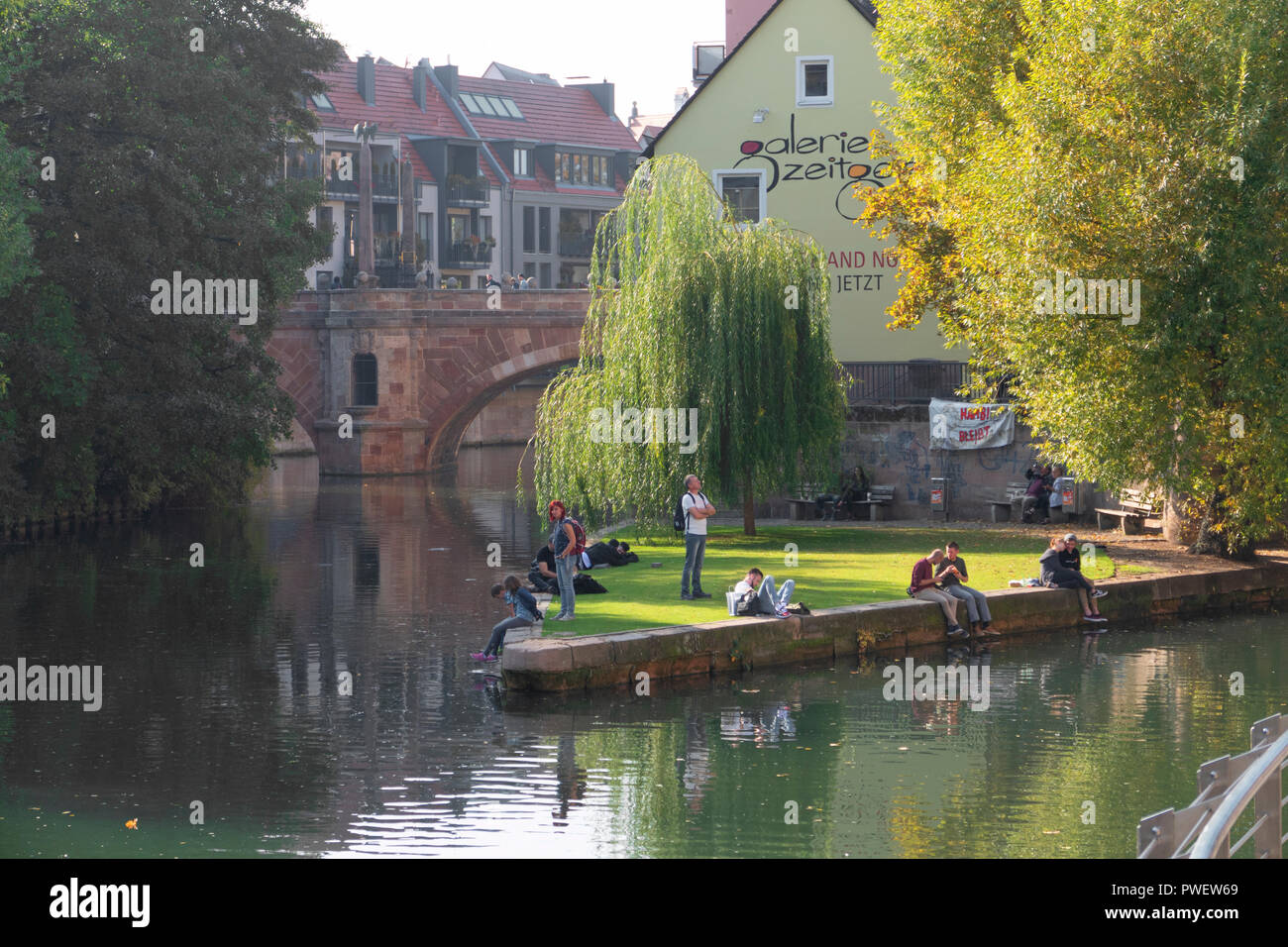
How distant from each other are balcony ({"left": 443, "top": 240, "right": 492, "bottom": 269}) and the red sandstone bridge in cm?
2224

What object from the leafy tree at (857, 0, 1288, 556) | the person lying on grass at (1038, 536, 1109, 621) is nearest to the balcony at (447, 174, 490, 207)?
the leafy tree at (857, 0, 1288, 556)

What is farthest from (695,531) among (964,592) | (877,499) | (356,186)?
(356,186)

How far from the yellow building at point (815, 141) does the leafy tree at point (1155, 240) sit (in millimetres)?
11180

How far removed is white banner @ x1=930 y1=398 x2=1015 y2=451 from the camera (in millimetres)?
33562

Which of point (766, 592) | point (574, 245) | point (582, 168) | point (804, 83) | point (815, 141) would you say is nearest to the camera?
point (766, 592)

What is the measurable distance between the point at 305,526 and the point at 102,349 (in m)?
5.93

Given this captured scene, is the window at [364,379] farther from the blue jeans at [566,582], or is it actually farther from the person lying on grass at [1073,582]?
the blue jeans at [566,582]

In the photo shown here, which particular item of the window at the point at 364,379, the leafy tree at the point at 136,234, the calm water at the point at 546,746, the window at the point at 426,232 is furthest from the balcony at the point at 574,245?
the calm water at the point at 546,746

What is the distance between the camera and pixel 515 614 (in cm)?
1908

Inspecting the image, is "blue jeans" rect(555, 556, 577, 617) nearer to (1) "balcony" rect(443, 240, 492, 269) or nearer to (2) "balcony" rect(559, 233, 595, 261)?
(1) "balcony" rect(443, 240, 492, 269)

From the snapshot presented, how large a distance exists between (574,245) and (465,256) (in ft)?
21.0

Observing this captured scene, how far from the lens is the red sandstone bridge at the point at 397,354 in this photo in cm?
5188

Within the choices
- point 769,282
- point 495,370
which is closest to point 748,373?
point 769,282

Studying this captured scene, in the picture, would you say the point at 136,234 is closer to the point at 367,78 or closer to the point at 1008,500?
the point at 1008,500
